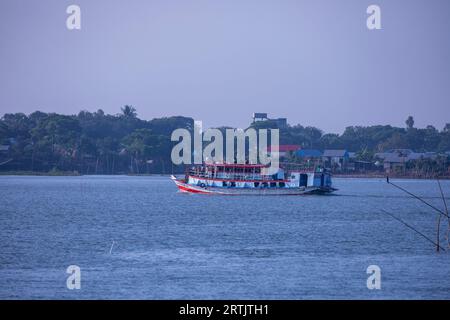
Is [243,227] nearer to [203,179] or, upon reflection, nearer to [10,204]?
[10,204]

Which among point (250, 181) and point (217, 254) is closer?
point (217, 254)

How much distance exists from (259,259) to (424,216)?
3440 centimetres

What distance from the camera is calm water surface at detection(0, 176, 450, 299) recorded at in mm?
33062

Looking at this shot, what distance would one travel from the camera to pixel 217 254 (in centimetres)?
4259

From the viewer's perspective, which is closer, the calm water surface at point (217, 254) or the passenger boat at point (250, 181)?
the calm water surface at point (217, 254)

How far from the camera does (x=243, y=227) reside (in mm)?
57875

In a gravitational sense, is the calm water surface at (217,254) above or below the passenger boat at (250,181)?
below

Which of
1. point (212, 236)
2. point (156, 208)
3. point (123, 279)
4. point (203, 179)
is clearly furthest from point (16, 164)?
point (123, 279)

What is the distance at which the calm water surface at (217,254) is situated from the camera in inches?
1302

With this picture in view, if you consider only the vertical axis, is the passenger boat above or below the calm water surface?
above

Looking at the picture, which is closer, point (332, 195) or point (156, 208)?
point (156, 208)

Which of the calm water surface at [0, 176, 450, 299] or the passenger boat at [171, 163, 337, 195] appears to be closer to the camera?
the calm water surface at [0, 176, 450, 299]

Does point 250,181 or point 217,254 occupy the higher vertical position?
point 250,181

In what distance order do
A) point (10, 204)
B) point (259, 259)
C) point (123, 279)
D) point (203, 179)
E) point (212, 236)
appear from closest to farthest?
point (123, 279) < point (259, 259) < point (212, 236) < point (10, 204) < point (203, 179)
